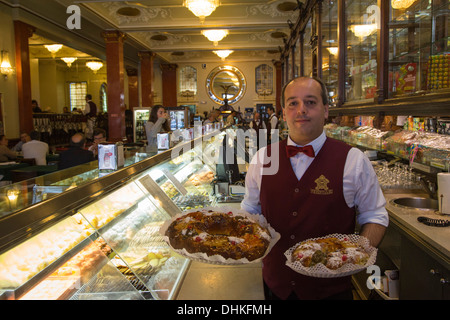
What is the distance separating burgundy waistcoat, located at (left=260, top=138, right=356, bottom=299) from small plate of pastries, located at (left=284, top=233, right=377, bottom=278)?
0.15 meters

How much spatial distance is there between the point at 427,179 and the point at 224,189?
71.6 inches

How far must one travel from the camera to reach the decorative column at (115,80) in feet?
41.0

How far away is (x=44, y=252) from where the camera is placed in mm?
1455

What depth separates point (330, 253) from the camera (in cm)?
141

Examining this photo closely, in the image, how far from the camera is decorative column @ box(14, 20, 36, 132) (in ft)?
32.7

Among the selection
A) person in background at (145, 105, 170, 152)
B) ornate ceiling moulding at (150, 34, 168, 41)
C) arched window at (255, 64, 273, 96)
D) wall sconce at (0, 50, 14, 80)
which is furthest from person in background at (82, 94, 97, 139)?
arched window at (255, 64, 273, 96)

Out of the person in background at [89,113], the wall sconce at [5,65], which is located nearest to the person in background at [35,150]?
the wall sconce at [5,65]

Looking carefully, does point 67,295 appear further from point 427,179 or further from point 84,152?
point 84,152

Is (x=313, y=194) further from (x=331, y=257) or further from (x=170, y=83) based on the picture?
(x=170, y=83)

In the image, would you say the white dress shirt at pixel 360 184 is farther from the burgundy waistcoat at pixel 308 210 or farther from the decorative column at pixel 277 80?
the decorative column at pixel 277 80

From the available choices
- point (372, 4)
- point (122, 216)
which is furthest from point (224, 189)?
point (372, 4)

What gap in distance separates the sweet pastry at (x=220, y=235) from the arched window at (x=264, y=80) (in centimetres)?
1844

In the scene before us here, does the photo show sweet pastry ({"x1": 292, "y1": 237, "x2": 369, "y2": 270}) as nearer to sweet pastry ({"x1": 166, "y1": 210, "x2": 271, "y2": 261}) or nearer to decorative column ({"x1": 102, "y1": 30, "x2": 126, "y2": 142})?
sweet pastry ({"x1": 166, "y1": 210, "x2": 271, "y2": 261})
